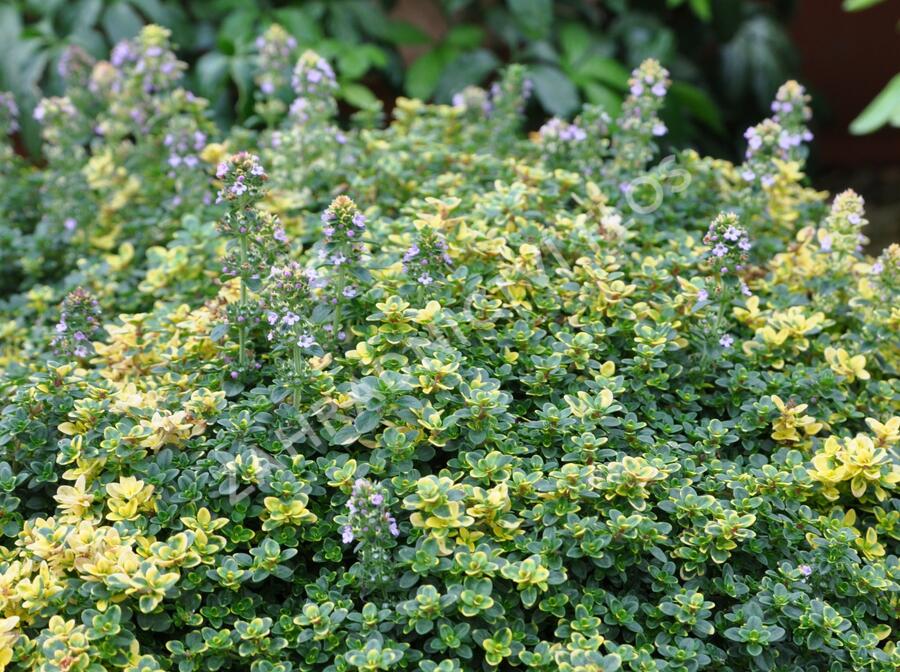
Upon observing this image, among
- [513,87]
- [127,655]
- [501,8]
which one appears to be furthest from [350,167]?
[501,8]

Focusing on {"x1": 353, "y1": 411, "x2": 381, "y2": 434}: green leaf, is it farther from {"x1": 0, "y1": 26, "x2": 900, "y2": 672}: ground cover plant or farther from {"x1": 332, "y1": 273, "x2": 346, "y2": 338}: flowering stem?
{"x1": 332, "y1": 273, "x2": 346, "y2": 338}: flowering stem

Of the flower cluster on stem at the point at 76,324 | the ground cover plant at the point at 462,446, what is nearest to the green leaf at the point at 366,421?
the ground cover plant at the point at 462,446

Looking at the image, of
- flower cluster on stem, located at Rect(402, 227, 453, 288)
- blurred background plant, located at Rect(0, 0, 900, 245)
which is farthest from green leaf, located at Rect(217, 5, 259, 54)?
flower cluster on stem, located at Rect(402, 227, 453, 288)

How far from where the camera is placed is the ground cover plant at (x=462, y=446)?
1.64 metres

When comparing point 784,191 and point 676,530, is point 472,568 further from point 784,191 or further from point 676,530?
point 784,191

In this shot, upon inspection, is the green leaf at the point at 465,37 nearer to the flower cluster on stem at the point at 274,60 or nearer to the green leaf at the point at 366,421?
the flower cluster on stem at the point at 274,60

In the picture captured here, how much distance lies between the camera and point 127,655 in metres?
1.59

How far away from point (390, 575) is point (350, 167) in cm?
153

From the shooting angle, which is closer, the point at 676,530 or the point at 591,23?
the point at 676,530

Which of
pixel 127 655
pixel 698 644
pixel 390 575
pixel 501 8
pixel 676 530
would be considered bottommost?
pixel 127 655

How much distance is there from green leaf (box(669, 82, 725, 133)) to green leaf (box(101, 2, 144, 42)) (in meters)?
2.25

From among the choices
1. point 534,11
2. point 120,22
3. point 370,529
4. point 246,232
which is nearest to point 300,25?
point 120,22

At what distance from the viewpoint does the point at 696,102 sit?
14.2 feet

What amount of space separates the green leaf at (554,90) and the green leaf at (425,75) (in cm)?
42
